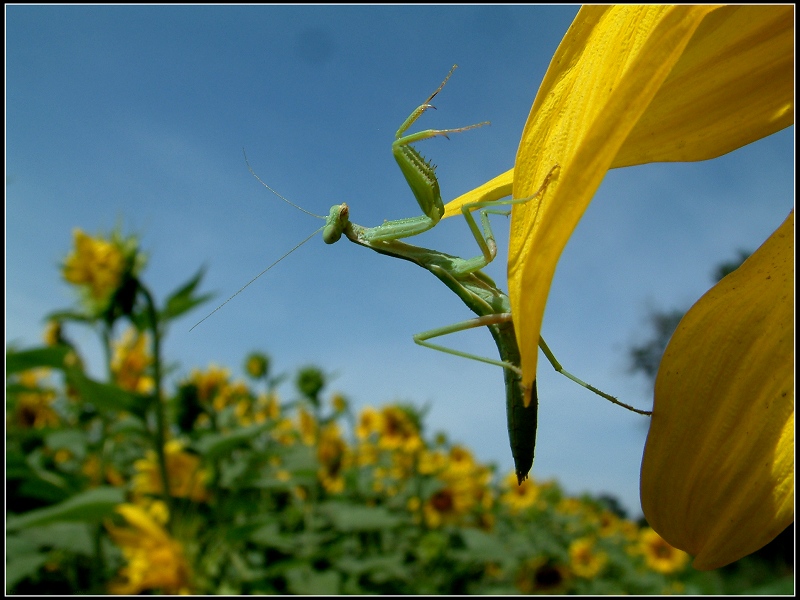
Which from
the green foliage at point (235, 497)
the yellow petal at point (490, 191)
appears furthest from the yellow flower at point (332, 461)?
the yellow petal at point (490, 191)

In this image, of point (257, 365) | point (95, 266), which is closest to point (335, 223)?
point (95, 266)

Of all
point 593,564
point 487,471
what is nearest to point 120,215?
point 487,471

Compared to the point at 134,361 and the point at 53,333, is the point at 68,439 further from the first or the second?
the point at 53,333

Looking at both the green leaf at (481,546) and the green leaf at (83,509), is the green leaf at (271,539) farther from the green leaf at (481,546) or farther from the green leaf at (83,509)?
the green leaf at (481,546)

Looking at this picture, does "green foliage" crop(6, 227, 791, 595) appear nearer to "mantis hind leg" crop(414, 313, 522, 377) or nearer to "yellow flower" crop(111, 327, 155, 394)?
"yellow flower" crop(111, 327, 155, 394)

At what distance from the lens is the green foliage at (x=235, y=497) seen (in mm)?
2621

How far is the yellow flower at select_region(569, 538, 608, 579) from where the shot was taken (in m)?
5.62

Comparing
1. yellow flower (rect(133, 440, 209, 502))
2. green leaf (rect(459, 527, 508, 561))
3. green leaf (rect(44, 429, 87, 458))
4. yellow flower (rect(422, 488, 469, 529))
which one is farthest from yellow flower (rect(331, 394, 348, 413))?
green leaf (rect(44, 429, 87, 458))

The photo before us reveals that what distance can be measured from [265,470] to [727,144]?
3.74 metres

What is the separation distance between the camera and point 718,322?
529 mm

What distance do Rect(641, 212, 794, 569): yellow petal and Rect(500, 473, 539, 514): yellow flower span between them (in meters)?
6.37

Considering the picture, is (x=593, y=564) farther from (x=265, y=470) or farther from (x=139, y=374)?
(x=139, y=374)

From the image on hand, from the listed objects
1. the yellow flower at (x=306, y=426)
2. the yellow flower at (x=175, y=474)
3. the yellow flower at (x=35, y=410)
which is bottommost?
the yellow flower at (x=175, y=474)

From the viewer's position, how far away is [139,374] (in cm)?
386
